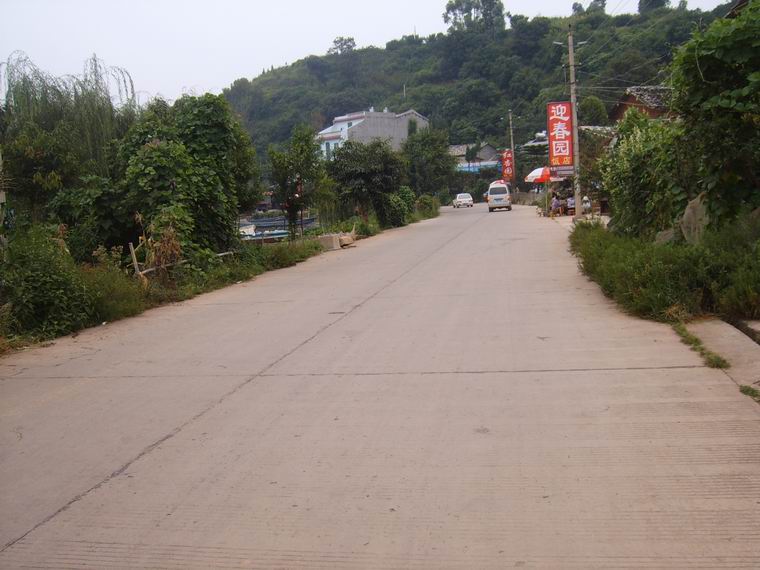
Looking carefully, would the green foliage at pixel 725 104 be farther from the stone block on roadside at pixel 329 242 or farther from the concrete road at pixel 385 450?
the stone block on roadside at pixel 329 242

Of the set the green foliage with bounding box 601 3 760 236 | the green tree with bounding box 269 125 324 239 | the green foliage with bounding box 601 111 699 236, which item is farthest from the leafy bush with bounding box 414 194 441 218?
the green foliage with bounding box 601 3 760 236

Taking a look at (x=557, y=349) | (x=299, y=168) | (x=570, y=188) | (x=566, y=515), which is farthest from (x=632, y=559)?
(x=570, y=188)

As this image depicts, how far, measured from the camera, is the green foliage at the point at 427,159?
60562 mm

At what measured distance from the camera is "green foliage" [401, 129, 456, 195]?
60562 mm

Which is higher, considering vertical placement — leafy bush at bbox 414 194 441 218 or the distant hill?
the distant hill

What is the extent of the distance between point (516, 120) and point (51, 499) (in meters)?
83.2

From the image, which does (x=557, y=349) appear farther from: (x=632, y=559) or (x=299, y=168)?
(x=299, y=168)

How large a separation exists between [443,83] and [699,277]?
100 meters

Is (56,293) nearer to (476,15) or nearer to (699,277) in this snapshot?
(699,277)

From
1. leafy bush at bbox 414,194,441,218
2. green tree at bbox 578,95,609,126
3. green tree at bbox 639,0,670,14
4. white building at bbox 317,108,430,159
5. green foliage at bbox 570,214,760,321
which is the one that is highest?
green tree at bbox 639,0,670,14

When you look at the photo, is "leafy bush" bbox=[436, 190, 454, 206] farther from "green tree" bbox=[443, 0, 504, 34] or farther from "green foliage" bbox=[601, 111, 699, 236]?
"green foliage" bbox=[601, 111, 699, 236]

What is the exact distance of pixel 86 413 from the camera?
6363 millimetres

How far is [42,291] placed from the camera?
10.7 m

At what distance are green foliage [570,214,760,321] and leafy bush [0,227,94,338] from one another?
8.26 meters
